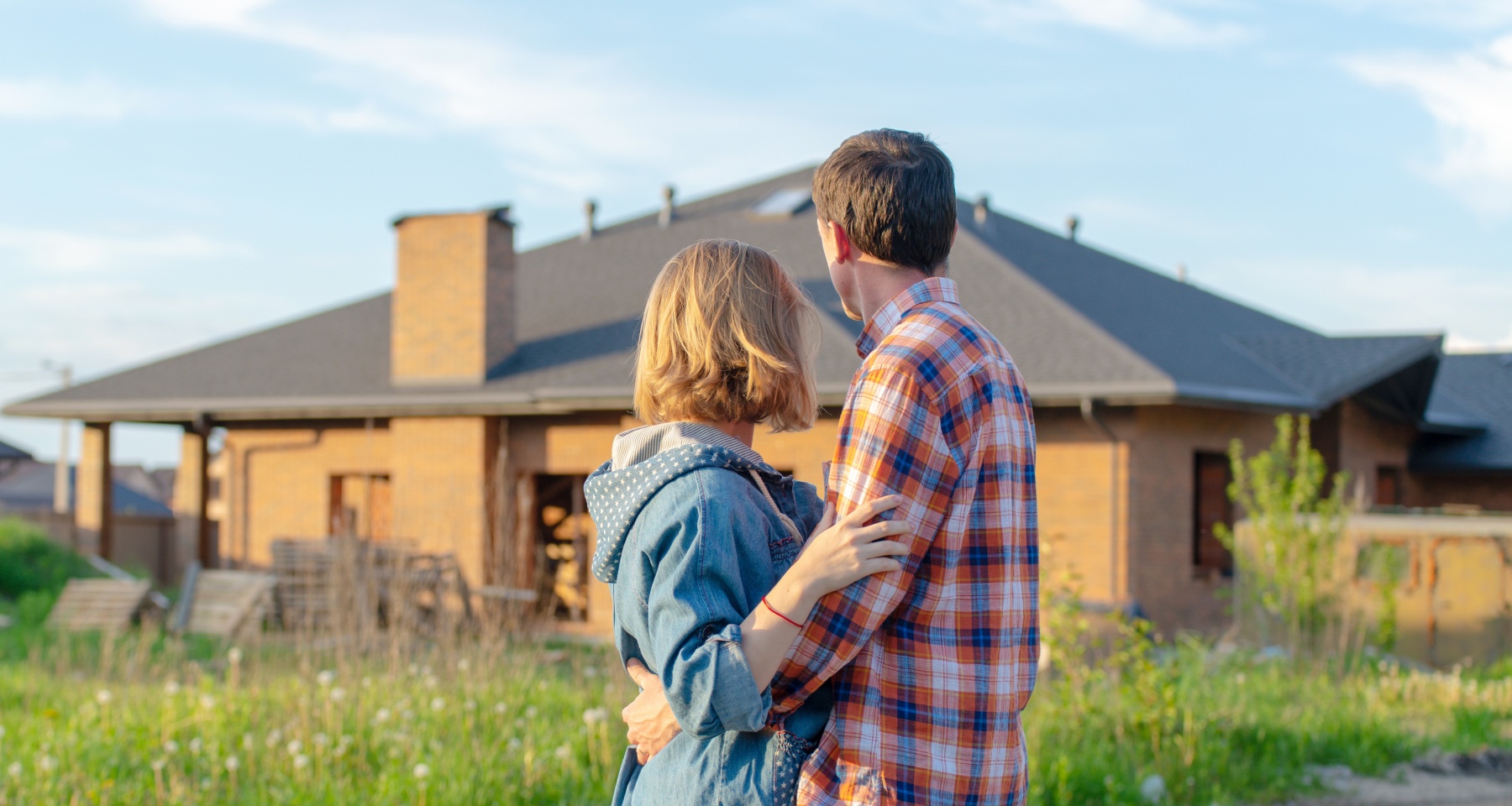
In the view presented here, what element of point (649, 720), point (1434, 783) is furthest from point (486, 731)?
point (1434, 783)

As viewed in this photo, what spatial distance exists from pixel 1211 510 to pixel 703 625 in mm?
14162

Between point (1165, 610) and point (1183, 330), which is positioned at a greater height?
point (1183, 330)

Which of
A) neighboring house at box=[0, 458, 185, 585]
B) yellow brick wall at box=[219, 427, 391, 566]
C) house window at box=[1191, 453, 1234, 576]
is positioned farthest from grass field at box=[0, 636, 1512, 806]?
neighboring house at box=[0, 458, 185, 585]

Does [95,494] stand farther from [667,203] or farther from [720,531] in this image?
[720,531]

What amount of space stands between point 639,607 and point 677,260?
0.61 metres

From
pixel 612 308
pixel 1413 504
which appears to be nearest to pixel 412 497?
pixel 612 308

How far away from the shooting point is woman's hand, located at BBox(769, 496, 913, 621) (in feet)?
6.30

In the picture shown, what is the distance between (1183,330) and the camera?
16.4 meters

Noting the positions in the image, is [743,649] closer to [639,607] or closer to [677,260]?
[639,607]

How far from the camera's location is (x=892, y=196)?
207 centimetres

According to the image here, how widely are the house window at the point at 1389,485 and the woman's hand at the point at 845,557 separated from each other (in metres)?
18.6

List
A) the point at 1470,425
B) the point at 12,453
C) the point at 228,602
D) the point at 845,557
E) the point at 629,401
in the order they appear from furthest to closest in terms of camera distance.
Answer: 1. the point at 12,453
2. the point at 1470,425
3. the point at 228,602
4. the point at 629,401
5. the point at 845,557

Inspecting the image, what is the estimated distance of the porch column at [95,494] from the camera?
18609 mm

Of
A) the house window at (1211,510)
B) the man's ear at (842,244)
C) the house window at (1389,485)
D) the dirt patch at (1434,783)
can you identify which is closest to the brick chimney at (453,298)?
the house window at (1211,510)
